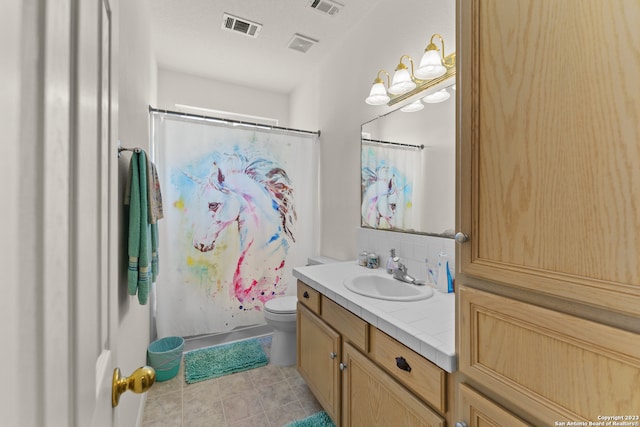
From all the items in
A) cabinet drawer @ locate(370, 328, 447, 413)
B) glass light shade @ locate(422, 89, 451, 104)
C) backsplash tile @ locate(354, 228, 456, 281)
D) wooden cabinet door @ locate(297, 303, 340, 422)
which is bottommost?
wooden cabinet door @ locate(297, 303, 340, 422)

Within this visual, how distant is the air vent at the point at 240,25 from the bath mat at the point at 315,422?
2.79 meters

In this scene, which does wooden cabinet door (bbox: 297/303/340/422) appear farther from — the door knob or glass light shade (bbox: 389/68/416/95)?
glass light shade (bbox: 389/68/416/95)

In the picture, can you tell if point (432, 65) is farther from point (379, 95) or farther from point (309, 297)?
point (309, 297)

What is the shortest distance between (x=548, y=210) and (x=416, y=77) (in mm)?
1216

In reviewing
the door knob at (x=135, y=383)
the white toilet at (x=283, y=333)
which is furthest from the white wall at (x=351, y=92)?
the door knob at (x=135, y=383)

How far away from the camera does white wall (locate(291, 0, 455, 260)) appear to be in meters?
1.70

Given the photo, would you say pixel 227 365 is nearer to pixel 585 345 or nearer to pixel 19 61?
pixel 585 345

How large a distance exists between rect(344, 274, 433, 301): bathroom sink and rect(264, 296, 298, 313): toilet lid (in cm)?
77

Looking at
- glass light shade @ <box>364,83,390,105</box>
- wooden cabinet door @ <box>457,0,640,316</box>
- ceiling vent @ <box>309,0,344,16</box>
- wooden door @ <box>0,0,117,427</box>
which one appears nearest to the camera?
wooden door @ <box>0,0,117,427</box>

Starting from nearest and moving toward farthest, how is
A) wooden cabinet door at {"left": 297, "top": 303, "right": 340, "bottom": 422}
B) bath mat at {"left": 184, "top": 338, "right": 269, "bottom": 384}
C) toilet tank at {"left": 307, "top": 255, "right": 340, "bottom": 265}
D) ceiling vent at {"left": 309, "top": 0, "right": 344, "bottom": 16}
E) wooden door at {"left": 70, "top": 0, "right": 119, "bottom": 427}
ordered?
wooden door at {"left": 70, "top": 0, "right": 119, "bottom": 427} < wooden cabinet door at {"left": 297, "top": 303, "right": 340, "bottom": 422} < ceiling vent at {"left": 309, "top": 0, "right": 344, "bottom": 16} < bath mat at {"left": 184, "top": 338, "right": 269, "bottom": 384} < toilet tank at {"left": 307, "top": 255, "right": 340, "bottom": 265}

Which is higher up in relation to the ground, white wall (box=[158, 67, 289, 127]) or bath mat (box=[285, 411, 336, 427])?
white wall (box=[158, 67, 289, 127])

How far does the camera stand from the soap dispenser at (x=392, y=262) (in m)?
1.75

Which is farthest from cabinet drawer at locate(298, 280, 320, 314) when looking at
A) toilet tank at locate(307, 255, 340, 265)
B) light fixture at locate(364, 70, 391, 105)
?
light fixture at locate(364, 70, 391, 105)

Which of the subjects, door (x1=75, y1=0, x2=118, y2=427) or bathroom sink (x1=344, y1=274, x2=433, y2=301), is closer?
door (x1=75, y1=0, x2=118, y2=427)
